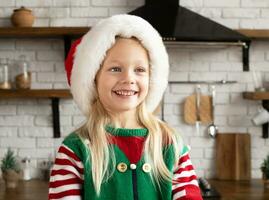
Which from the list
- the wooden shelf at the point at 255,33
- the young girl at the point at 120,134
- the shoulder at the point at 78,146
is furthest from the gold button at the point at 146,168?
the wooden shelf at the point at 255,33

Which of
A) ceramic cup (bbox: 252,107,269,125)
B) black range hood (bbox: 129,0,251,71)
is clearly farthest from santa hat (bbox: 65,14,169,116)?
ceramic cup (bbox: 252,107,269,125)

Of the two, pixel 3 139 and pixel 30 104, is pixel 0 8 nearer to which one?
pixel 30 104

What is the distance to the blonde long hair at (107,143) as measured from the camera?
3.47ft

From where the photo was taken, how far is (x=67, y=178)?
103 cm

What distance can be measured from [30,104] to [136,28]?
1448mm

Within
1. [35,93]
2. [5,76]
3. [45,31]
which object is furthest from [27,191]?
[45,31]

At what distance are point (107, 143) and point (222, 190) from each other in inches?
46.4

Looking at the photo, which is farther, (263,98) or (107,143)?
(263,98)

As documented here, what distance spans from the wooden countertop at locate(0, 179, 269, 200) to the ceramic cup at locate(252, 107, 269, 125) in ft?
1.08

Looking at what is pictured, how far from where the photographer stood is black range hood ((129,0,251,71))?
6.57ft

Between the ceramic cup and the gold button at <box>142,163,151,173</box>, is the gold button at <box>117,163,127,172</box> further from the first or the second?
the ceramic cup

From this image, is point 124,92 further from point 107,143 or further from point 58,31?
point 58,31

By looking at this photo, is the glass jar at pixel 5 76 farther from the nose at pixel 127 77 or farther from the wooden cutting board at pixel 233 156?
the nose at pixel 127 77

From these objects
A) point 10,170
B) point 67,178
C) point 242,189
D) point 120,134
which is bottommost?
point 242,189
